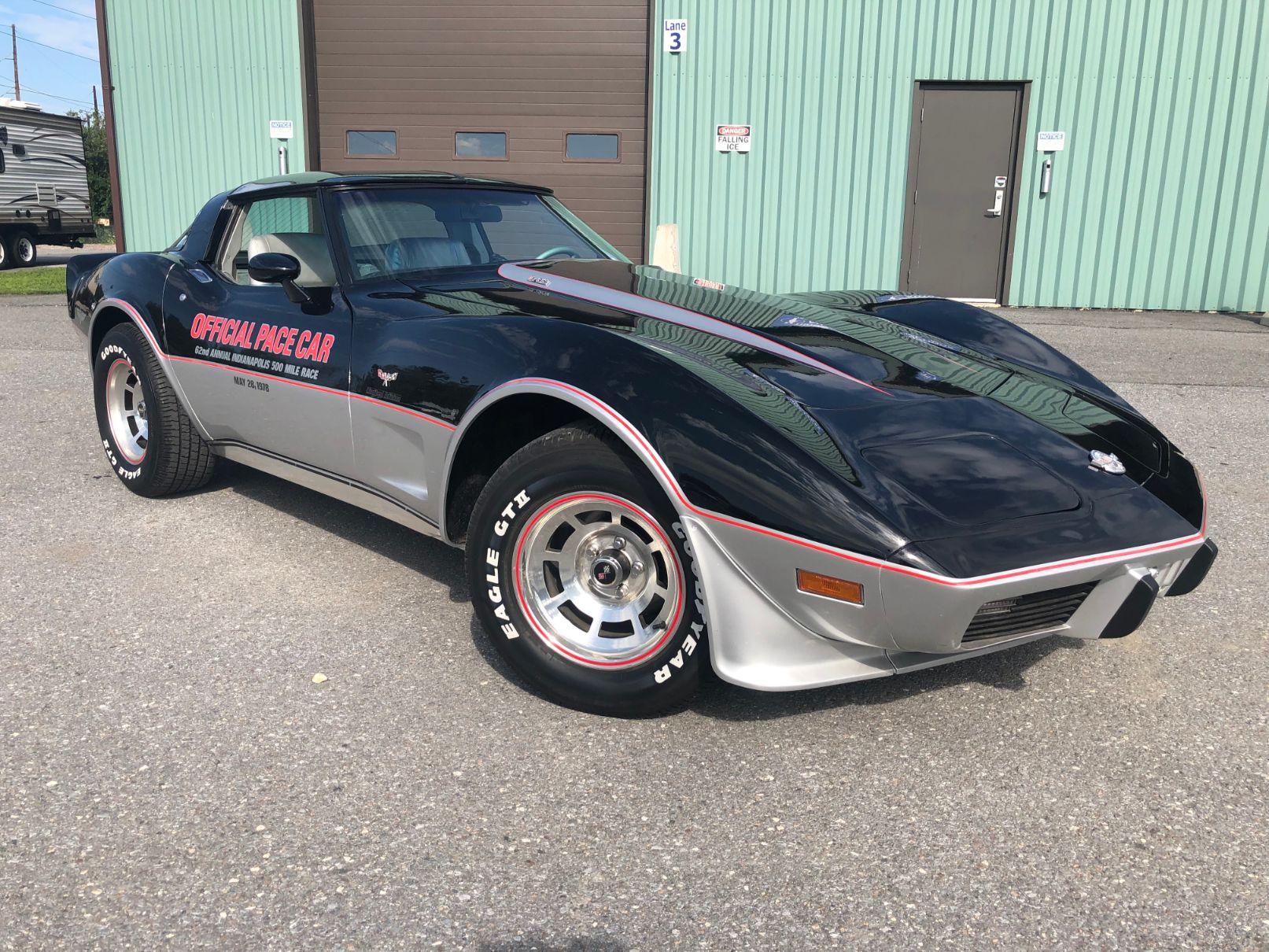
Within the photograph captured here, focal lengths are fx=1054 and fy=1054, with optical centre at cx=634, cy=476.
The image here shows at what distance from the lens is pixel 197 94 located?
13094 mm

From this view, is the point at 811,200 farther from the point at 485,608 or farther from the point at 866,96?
the point at 485,608

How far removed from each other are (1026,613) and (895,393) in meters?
0.69

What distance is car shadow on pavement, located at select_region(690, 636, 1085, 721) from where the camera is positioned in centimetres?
270

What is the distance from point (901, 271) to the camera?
12500mm

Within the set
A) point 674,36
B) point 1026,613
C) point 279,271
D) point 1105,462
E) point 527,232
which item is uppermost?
point 674,36

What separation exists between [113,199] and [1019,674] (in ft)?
45.4

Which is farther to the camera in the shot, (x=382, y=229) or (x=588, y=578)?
(x=382, y=229)

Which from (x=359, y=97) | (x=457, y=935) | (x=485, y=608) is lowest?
(x=457, y=935)

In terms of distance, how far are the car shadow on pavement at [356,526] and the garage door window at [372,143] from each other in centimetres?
915

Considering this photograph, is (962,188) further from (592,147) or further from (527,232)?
(527,232)

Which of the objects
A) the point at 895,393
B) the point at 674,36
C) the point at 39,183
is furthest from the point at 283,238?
the point at 39,183

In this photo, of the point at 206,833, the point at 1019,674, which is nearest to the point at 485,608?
the point at 206,833

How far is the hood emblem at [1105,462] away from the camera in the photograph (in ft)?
8.46

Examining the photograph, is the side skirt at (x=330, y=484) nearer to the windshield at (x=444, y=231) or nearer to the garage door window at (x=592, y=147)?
the windshield at (x=444, y=231)
